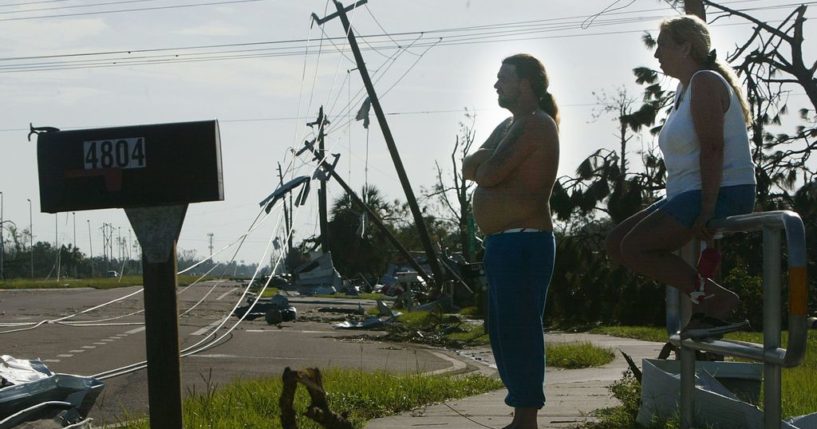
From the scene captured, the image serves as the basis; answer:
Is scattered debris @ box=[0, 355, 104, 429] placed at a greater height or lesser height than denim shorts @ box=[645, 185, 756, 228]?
lesser

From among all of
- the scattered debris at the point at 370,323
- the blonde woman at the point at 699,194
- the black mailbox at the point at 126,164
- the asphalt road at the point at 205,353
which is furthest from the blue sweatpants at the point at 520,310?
the scattered debris at the point at 370,323

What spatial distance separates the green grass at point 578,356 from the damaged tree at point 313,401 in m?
8.00

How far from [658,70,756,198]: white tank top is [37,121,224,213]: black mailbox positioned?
5.64 feet

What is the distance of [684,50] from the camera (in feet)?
14.9

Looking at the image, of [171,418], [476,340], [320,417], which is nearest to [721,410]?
[320,417]

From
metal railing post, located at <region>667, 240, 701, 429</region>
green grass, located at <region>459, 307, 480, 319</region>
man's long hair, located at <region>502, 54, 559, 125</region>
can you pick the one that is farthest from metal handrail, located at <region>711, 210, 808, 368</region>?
green grass, located at <region>459, 307, 480, 319</region>

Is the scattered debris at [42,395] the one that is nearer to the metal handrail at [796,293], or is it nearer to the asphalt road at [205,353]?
the asphalt road at [205,353]

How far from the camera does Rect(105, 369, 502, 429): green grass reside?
21.4 ft

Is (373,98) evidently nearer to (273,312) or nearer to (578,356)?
(273,312)

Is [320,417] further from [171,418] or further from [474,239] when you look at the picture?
[474,239]

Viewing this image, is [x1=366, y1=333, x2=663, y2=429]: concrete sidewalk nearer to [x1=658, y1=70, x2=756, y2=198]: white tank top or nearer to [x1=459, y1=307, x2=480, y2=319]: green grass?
[x1=658, y1=70, x2=756, y2=198]: white tank top

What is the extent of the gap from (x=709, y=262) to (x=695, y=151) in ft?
1.33

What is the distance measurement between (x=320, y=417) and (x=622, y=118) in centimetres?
1675

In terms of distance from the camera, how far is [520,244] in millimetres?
4871
